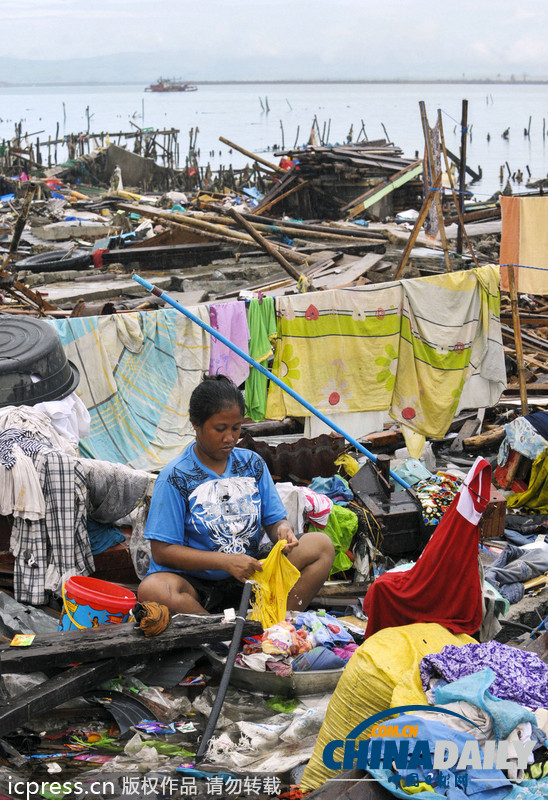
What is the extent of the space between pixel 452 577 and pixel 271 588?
3.32ft

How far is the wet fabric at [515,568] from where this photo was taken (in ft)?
16.9

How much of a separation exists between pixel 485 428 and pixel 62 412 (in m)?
4.84

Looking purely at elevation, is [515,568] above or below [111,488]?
below

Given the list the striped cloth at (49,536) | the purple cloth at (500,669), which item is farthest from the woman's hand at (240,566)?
the purple cloth at (500,669)

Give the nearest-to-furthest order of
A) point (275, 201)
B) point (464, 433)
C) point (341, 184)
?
point (464, 433) < point (275, 201) < point (341, 184)

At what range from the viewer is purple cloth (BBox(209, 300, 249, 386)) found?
6.93m

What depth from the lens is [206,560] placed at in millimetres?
3859

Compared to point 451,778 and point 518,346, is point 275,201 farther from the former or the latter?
point 451,778

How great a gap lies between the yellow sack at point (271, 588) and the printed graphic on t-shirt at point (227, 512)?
0.19 m

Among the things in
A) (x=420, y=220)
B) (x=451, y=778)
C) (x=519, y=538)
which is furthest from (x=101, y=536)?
(x=420, y=220)

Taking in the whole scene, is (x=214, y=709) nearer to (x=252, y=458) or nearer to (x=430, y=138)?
(x=252, y=458)

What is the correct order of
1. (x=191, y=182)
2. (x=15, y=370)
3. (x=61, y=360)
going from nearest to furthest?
1. (x=15, y=370)
2. (x=61, y=360)
3. (x=191, y=182)

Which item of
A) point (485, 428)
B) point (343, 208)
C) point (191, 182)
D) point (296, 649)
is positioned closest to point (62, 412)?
point (296, 649)

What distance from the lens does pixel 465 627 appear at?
3.25 meters
